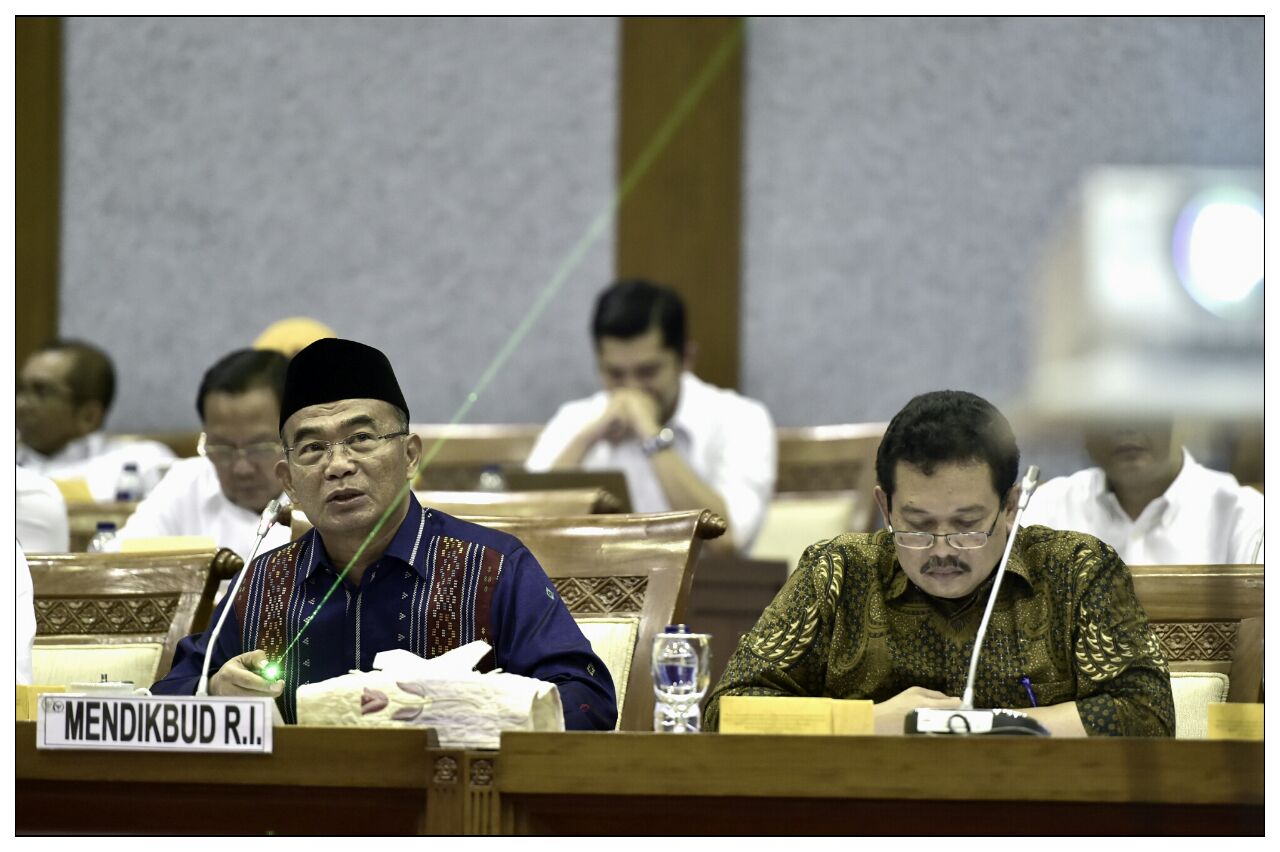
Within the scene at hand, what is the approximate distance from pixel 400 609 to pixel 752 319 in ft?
11.8

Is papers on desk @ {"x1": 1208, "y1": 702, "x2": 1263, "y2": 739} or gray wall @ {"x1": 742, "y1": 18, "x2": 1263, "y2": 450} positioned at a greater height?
gray wall @ {"x1": 742, "y1": 18, "x2": 1263, "y2": 450}

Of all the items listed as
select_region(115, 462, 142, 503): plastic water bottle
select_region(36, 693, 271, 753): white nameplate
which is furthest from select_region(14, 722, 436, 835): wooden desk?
select_region(115, 462, 142, 503): plastic water bottle

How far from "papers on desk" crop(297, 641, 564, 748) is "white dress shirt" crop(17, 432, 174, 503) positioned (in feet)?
10.3

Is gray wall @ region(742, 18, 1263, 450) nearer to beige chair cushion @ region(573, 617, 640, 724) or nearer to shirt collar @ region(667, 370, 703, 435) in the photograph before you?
shirt collar @ region(667, 370, 703, 435)

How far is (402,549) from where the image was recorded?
2133mm

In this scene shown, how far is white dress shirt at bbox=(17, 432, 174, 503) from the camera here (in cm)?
462

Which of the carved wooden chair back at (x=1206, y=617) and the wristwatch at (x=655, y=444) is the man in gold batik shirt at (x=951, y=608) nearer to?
the carved wooden chair back at (x=1206, y=617)

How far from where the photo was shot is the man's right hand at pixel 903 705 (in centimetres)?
177

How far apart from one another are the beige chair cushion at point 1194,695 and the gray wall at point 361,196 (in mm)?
3646

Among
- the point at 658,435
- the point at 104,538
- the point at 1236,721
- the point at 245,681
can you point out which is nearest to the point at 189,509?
the point at 104,538

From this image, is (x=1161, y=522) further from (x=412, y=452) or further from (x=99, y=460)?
(x=99, y=460)
